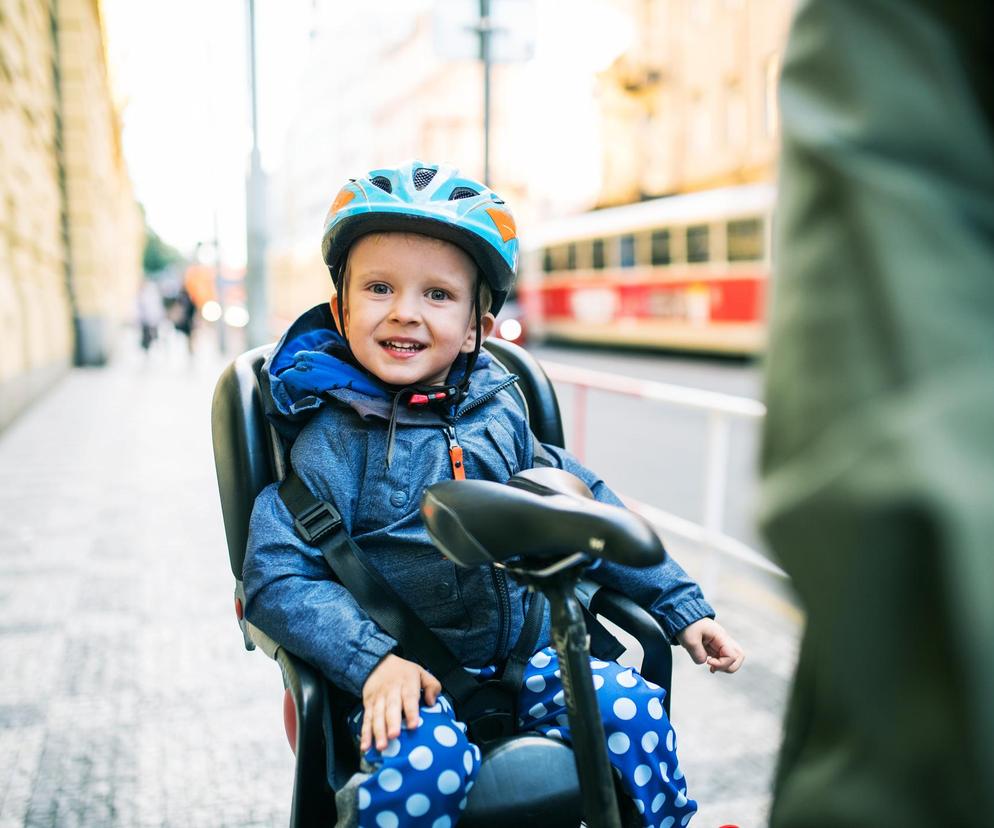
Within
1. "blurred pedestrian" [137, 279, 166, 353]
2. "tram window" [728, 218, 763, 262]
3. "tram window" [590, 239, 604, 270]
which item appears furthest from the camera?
"tram window" [590, 239, 604, 270]

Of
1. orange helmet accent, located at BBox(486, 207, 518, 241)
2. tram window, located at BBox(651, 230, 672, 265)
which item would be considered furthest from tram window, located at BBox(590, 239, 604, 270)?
orange helmet accent, located at BBox(486, 207, 518, 241)

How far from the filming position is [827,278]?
0.60m

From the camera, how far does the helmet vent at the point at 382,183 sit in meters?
1.86

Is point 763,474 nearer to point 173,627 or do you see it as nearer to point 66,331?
point 173,627

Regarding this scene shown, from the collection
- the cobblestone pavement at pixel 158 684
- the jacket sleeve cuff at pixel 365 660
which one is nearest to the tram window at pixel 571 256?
the cobblestone pavement at pixel 158 684

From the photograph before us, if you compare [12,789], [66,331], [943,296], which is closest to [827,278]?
[943,296]

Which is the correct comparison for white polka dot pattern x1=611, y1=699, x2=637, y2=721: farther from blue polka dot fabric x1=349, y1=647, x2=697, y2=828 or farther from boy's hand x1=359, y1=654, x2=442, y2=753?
boy's hand x1=359, y1=654, x2=442, y2=753

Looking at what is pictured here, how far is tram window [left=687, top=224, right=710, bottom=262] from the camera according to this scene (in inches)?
688

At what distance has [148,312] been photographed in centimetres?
1728

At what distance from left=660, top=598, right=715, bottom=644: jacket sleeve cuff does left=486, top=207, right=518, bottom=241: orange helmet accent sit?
0.81m

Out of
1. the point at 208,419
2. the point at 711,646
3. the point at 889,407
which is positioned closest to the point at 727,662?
the point at 711,646

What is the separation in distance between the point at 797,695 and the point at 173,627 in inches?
147

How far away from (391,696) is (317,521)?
0.37m

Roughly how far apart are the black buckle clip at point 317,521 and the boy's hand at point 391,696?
0.90 feet
